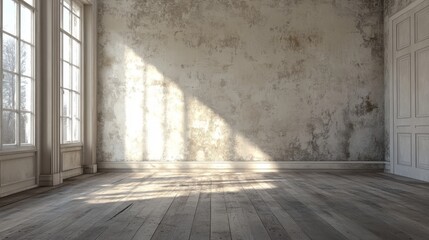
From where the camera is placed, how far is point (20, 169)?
6.20 meters

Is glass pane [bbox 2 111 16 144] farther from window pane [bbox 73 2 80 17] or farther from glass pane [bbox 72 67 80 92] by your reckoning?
window pane [bbox 73 2 80 17]

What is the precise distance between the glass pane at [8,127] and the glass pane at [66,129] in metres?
1.84

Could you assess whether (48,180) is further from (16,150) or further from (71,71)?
(71,71)

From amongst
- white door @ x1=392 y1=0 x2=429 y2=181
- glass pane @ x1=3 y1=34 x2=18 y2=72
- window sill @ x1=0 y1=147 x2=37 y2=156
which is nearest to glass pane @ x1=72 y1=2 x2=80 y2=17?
glass pane @ x1=3 y1=34 x2=18 y2=72

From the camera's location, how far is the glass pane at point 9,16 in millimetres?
5840

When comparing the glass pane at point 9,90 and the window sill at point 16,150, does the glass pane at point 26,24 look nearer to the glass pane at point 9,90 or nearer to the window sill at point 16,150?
the glass pane at point 9,90

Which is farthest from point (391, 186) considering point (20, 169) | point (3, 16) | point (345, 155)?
point (3, 16)

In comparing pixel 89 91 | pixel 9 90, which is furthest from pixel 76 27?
pixel 9 90

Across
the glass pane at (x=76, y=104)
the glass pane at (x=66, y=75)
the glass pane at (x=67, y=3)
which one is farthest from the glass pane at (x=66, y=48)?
the glass pane at (x=76, y=104)

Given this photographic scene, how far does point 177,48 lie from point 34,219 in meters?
5.87

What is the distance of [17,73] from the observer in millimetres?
6168

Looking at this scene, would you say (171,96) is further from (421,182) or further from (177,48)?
(421,182)

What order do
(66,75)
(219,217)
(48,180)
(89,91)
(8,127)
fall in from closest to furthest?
(219,217), (8,127), (48,180), (66,75), (89,91)

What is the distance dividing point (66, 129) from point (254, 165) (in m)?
3.86
